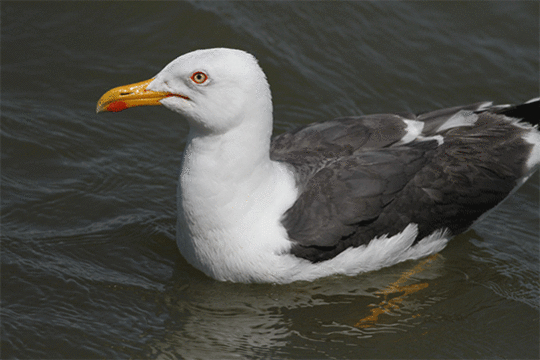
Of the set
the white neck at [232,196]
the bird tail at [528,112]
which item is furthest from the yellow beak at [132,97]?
the bird tail at [528,112]

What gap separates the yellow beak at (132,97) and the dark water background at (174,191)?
1655mm

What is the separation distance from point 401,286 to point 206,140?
2.51m

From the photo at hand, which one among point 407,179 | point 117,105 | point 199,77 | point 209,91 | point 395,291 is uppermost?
point 199,77

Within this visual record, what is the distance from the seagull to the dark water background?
41cm

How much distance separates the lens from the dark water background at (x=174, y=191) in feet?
20.7

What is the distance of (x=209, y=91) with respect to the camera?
5988mm

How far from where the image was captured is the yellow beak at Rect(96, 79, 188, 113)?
242 inches

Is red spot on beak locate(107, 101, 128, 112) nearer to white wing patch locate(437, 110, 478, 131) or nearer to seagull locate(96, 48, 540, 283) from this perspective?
seagull locate(96, 48, 540, 283)

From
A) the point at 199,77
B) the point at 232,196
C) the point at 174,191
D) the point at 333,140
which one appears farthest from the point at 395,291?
the point at 199,77

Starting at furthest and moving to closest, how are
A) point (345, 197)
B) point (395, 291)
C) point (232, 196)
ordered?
point (395, 291) → point (345, 197) → point (232, 196)

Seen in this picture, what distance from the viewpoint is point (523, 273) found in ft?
24.4

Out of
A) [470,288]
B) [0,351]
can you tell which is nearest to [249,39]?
[470,288]

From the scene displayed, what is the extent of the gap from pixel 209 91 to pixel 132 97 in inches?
27.7

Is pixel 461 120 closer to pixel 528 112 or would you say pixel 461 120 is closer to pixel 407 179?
pixel 528 112
